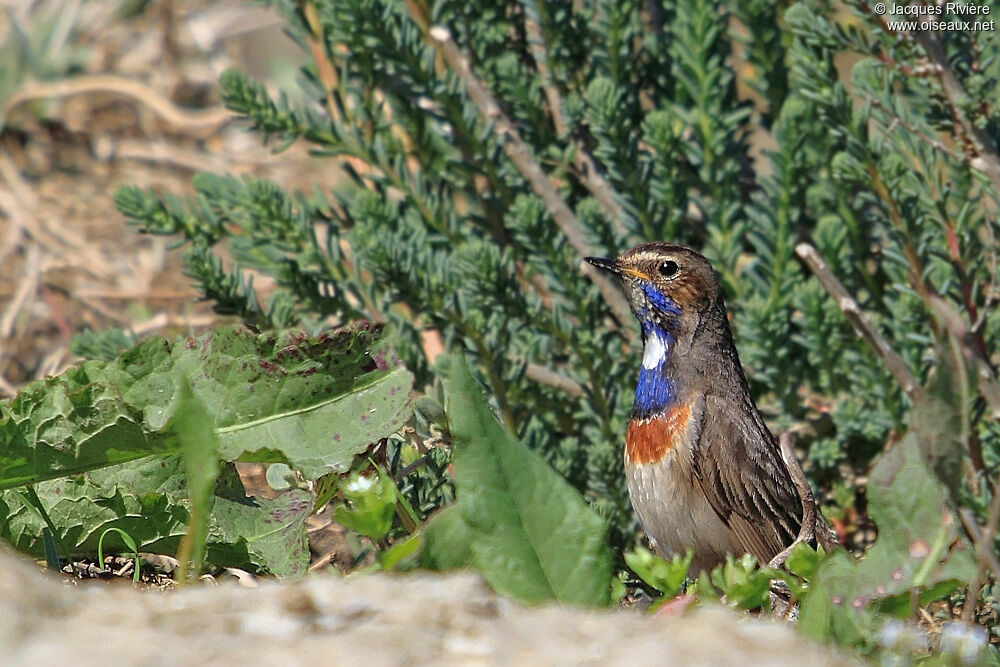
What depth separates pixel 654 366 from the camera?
3.86 m

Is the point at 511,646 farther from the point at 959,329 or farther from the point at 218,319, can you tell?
the point at 218,319

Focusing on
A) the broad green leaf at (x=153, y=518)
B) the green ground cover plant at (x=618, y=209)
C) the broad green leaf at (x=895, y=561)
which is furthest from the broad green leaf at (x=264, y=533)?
the green ground cover plant at (x=618, y=209)

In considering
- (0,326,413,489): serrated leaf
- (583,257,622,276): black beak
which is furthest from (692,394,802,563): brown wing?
(0,326,413,489): serrated leaf

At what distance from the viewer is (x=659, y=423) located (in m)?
3.70

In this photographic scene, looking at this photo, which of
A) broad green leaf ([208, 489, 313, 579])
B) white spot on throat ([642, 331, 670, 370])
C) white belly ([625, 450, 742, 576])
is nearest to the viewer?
broad green leaf ([208, 489, 313, 579])

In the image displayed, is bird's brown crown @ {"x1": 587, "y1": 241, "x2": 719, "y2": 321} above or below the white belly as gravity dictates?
above

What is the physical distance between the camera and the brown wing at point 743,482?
144 inches

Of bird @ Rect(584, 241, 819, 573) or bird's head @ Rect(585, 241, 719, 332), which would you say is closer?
bird @ Rect(584, 241, 819, 573)

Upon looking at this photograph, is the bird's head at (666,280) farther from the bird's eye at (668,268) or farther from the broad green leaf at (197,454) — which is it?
the broad green leaf at (197,454)

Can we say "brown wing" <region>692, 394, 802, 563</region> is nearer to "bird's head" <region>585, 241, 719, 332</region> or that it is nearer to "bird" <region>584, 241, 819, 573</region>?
"bird" <region>584, 241, 819, 573</region>

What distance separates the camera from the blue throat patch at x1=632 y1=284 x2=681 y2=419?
376 cm

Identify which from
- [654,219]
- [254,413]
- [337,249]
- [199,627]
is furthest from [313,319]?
[199,627]

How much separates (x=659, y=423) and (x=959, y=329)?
34.7 inches

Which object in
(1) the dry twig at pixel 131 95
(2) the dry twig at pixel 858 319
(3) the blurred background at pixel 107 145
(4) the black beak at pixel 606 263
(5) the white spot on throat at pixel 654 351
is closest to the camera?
(2) the dry twig at pixel 858 319
